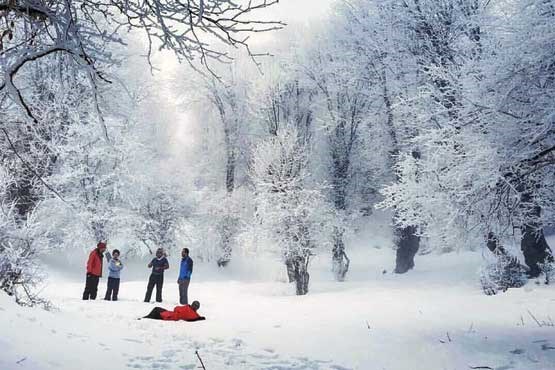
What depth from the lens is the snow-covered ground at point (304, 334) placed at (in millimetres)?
5684

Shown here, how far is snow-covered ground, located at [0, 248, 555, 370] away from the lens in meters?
5.68

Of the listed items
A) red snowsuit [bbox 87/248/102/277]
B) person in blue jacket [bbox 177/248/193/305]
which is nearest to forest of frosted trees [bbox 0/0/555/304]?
red snowsuit [bbox 87/248/102/277]

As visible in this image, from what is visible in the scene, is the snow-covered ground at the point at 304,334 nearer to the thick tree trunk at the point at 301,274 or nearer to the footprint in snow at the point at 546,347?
the footprint in snow at the point at 546,347

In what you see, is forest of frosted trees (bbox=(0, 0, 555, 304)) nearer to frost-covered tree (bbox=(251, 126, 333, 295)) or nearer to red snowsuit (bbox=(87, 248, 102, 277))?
frost-covered tree (bbox=(251, 126, 333, 295))

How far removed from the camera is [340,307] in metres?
12.0

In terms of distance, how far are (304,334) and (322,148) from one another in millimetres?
19410

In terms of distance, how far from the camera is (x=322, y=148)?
26734 mm

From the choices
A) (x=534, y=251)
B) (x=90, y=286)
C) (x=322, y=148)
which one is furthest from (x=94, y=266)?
(x=322, y=148)

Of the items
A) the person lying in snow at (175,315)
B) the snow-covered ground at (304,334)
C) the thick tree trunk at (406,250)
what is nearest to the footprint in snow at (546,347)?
the snow-covered ground at (304,334)

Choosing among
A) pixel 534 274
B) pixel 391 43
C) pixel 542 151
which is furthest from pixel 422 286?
pixel 542 151

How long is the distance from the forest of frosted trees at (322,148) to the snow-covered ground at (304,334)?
1.67 m

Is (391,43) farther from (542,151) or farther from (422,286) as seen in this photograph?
(542,151)

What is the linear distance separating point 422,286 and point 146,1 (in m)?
15.3

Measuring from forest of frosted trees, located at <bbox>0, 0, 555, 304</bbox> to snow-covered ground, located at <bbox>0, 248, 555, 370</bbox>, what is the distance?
1.67m
